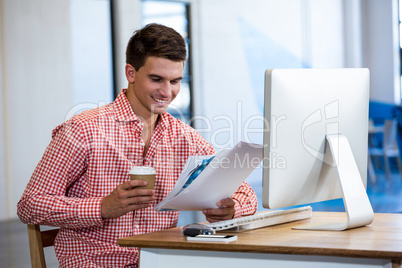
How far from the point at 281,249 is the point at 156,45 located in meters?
0.89

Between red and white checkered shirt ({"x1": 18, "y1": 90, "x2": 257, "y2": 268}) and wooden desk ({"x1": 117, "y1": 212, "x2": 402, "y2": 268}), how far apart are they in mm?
278

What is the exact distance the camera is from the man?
169 cm

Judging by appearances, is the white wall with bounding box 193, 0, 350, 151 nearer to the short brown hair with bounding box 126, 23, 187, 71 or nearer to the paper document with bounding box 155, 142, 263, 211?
the short brown hair with bounding box 126, 23, 187, 71

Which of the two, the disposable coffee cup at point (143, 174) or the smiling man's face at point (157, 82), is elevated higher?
the smiling man's face at point (157, 82)

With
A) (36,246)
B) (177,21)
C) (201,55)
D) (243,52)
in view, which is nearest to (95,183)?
(36,246)

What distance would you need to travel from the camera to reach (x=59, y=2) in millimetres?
6625

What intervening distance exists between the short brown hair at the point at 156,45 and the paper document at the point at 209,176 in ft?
1.56

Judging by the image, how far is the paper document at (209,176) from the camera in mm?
1497

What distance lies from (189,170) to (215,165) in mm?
81

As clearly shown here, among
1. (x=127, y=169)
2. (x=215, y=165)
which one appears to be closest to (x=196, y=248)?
(x=215, y=165)

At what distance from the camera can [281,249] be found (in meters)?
1.31

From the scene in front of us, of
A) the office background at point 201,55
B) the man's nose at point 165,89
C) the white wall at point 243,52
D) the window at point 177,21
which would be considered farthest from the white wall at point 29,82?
the man's nose at point 165,89

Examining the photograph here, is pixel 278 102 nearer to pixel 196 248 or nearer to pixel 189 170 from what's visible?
pixel 189 170

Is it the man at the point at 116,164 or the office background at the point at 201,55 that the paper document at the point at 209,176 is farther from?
the office background at the point at 201,55
